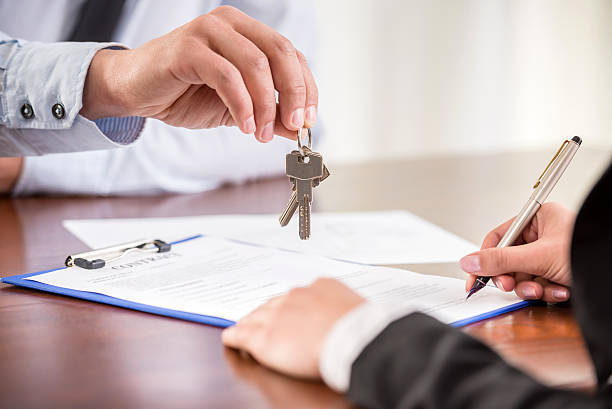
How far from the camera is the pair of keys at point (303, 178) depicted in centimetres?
95

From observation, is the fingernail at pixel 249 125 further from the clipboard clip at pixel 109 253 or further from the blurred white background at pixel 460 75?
the blurred white background at pixel 460 75

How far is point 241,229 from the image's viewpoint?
1284 mm

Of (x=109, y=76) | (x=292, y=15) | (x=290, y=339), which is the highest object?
(x=292, y=15)

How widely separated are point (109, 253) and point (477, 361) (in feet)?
1.99

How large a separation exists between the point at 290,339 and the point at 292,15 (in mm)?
1545

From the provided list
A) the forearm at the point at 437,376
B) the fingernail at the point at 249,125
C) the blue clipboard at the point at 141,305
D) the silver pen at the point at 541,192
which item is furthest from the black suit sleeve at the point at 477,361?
the fingernail at the point at 249,125

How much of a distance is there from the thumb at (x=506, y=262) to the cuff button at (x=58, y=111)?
29.4 inches

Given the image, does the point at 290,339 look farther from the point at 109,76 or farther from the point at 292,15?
the point at 292,15

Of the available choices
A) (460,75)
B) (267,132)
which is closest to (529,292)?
(267,132)

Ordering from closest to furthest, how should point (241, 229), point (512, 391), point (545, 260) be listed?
point (512, 391)
point (545, 260)
point (241, 229)

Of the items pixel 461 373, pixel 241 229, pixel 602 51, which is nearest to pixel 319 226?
pixel 241 229

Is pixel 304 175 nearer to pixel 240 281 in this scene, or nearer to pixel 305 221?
pixel 305 221

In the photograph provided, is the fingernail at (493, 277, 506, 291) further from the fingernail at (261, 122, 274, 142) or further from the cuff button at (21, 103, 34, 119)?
the cuff button at (21, 103, 34, 119)

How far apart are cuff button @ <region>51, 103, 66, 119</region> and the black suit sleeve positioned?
34.5 inches
